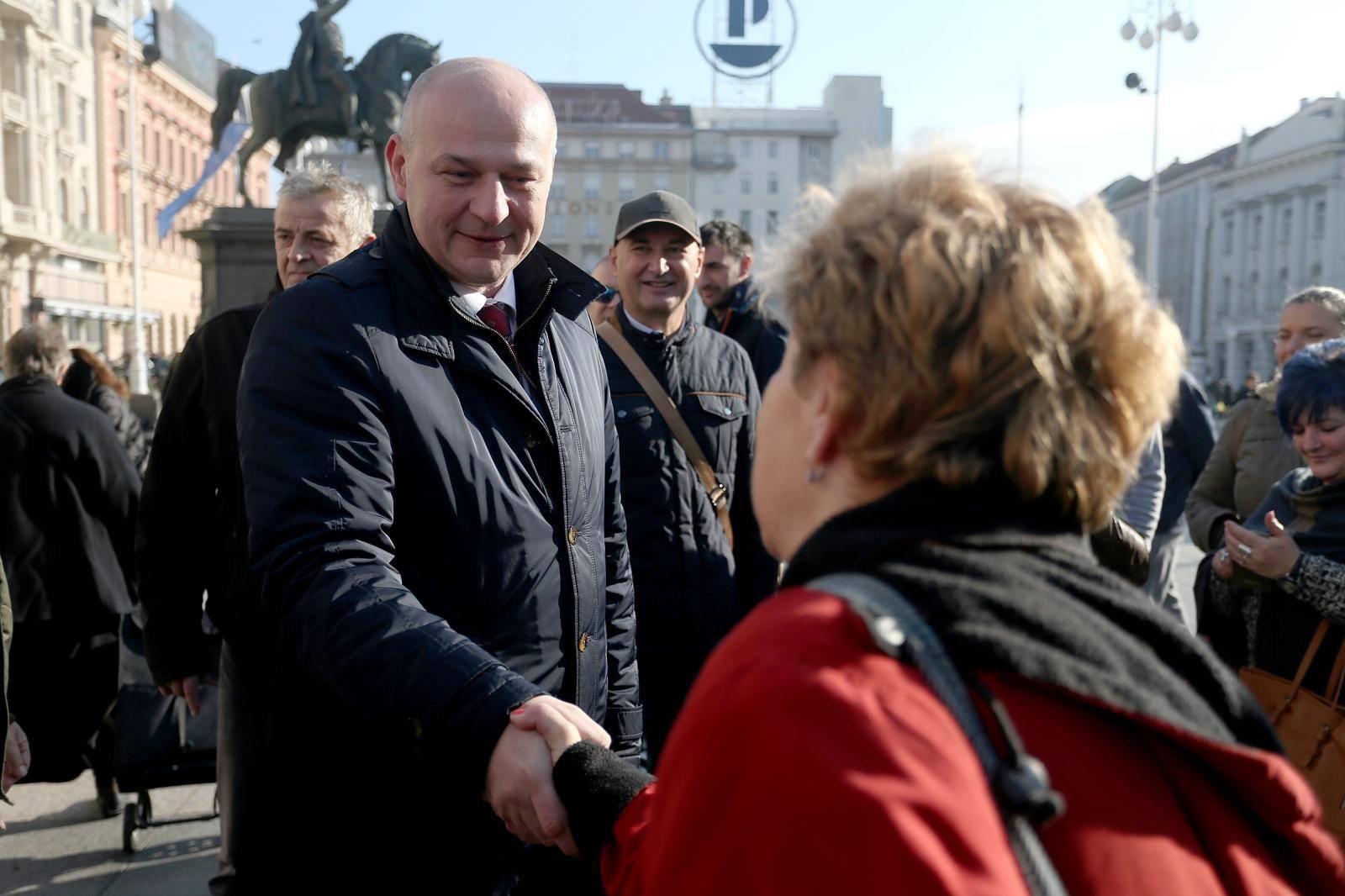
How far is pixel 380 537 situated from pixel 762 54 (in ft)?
192

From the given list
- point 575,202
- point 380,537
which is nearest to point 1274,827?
point 380,537

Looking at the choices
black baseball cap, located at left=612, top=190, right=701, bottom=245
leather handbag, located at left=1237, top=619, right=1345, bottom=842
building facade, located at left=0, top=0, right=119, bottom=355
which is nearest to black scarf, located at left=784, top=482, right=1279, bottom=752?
leather handbag, located at left=1237, top=619, right=1345, bottom=842

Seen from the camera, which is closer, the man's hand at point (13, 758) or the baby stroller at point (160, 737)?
the man's hand at point (13, 758)

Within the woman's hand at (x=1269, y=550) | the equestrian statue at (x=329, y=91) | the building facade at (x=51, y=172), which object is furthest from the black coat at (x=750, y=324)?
the building facade at (x=51, y=172)

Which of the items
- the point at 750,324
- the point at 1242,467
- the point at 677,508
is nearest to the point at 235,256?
the point at 750,324

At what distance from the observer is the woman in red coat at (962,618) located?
2.97 ft

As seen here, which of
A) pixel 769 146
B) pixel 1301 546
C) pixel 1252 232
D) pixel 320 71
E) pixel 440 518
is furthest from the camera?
pixel 769 146

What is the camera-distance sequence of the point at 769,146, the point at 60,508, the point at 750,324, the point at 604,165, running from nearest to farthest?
the point at 60,508, the point at 750,324, the point at 604,165, the point at 769,146

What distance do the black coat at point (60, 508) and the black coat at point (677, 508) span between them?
85.6 inches

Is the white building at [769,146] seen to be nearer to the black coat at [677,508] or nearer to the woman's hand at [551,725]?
the black coat at [677,508]

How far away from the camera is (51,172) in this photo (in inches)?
1690

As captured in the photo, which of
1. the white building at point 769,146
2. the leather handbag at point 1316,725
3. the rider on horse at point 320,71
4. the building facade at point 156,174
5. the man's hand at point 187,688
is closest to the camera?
the leather handbag at point 1316,725

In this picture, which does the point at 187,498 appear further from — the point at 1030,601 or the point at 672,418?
the point at 1030,601

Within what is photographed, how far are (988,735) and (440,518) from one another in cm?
120
